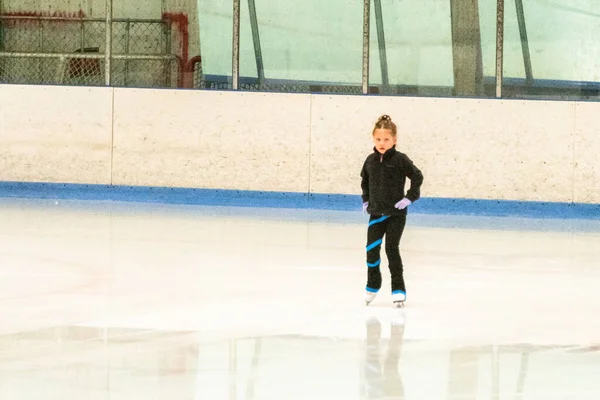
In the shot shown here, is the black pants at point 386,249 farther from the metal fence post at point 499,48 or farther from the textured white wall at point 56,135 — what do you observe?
the textured white wall at point 56,135

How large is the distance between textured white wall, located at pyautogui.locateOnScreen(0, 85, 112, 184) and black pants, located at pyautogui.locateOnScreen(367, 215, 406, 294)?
23.2 ft

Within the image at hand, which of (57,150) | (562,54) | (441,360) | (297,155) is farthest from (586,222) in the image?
(441,360)

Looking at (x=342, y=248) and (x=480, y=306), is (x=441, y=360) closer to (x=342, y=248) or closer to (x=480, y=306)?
(x=480, y=306)

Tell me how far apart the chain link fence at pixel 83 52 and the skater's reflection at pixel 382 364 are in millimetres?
8146

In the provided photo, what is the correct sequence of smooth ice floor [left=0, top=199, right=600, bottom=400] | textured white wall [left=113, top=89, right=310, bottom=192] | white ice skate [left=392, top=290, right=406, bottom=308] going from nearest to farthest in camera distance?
1. smooth ice floor [left=0, top=199, right=600, bottom=400]
2. white ice skate [left=392, top=290, right=406, bottom=308]
3. textured white wall [left=113, top=89, right=310, bottom=192]

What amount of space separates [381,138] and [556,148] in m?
6.36

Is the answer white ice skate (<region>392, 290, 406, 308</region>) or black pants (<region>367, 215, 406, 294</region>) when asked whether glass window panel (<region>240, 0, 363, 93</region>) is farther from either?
white ice skate (<region>392, 290, 406, 308</region>)

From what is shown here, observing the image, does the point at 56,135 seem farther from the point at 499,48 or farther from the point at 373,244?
the point at 373,244

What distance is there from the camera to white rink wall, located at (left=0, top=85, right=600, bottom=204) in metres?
12.9

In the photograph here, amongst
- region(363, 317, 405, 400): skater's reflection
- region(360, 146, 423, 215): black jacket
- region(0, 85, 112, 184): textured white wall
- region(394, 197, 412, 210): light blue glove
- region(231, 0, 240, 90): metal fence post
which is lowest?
region(363, 317, 405, 400): skater's reflection

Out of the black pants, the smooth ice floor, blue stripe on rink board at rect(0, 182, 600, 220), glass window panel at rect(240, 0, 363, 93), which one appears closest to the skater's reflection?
the smooth ice floor

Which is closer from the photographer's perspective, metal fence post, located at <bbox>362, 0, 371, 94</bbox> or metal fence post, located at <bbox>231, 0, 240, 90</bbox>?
metal fence post, located at <bbox>362, 0, 371, 94</bbox>

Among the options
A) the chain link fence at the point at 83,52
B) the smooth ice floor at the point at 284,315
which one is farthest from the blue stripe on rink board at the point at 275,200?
the smooth ice floor at the point at 284,315

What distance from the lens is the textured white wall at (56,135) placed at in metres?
13.6
